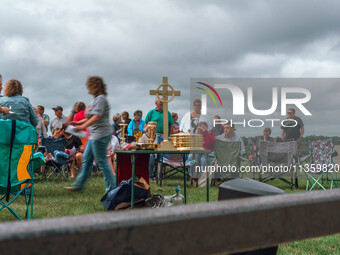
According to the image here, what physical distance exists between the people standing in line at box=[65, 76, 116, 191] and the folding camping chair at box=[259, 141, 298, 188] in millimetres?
3965

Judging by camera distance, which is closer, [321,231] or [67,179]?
[321,231]

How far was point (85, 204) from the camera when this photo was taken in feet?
17.4

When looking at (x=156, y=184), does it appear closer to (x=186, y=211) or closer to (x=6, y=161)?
(x=6, y=161)

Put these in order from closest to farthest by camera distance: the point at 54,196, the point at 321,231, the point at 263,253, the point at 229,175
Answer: the point at 321,231 < the point at 263,253 < the point at 54,196 < the point at 229,175

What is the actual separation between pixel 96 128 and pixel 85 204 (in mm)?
1151

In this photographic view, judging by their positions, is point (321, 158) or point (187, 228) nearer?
point (187, 228)

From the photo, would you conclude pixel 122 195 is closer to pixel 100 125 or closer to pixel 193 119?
pixel 100 125

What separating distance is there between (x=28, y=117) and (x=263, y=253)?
4732mm

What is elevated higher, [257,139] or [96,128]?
[96,128]

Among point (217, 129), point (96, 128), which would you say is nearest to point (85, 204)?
point (96, 128)

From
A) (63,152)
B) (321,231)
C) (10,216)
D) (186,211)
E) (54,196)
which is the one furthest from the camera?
(63,152)

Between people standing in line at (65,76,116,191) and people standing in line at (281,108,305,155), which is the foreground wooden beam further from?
people standing in line at (281,108,305,155)

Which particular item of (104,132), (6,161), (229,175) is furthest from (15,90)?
(229,175)

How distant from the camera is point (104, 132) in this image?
4770mm
